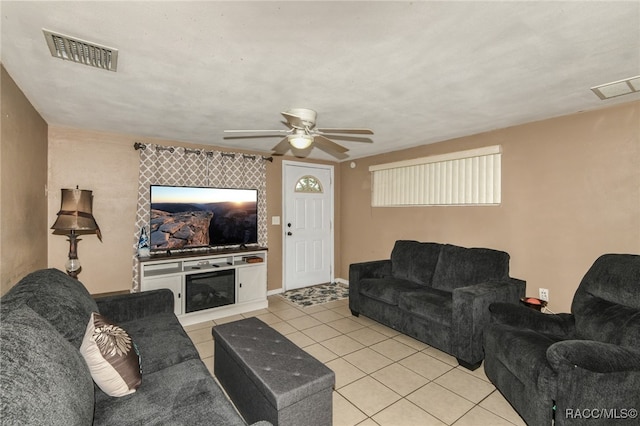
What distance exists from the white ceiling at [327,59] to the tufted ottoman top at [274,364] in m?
1.95

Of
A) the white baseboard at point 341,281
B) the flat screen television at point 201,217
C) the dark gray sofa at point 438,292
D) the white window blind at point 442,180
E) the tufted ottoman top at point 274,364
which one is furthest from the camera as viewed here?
the white baseboard at point 341,281

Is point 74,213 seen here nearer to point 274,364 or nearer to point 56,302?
point 56,302

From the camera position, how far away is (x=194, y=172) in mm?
4211

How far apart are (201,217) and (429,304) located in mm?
3164

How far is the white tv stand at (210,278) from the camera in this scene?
361 centimetres

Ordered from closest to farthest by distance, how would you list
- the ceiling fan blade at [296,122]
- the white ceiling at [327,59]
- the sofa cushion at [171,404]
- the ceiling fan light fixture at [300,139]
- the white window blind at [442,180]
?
the sofa cushion at [171,404] < the white ceiling at [327,59] < the ceiling fan blade at [296,122] < the ceiling fan light fixture at [300,139] < the white window blind at [442,180]

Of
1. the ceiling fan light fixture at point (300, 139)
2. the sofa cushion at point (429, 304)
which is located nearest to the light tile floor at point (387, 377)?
the sofa cushion at point (429, 304)

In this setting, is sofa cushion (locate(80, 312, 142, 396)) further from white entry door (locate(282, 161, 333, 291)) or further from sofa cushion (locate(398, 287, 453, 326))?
white entry door (locate(282, 161, 333, 291))

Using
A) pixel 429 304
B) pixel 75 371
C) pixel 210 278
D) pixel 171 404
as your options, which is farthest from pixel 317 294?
pixel 75 371

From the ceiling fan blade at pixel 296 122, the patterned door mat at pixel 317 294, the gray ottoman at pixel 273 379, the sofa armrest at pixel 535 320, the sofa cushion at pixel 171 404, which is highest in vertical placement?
the ceiling fan blade at pixel 296 122

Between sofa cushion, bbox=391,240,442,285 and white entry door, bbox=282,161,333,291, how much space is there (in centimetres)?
180

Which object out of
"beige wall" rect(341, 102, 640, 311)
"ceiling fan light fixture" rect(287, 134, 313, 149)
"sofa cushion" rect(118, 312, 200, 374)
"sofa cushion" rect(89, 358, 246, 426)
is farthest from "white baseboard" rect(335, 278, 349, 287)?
"sofa cushion" rect(89, 358, 246, 426)

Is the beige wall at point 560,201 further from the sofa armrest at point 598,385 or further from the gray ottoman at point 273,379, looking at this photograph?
the gray ottoman at point 273,379

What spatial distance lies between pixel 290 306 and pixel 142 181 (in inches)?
105
